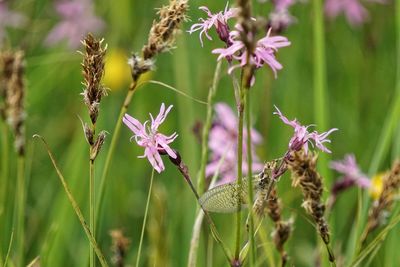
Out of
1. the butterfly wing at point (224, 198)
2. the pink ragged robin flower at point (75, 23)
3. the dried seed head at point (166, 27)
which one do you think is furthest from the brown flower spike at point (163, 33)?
the pink ragged robin flower at point (75, 23)

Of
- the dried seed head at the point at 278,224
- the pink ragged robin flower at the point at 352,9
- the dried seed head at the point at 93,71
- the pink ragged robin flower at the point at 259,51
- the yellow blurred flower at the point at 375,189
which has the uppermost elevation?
the pink ragged robin flower at the point at 352,9

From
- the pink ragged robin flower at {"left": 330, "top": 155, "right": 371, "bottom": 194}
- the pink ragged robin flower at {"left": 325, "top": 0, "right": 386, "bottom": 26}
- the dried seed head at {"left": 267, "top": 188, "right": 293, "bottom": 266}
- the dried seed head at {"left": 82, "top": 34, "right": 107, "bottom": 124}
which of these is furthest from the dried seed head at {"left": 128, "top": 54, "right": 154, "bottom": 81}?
the pink ragged robin flower at {"left": 325, "top": 0, "right": 386, "bottom": 26}

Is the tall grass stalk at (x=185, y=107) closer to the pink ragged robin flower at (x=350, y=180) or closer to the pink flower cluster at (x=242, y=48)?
the pink ragged robin flower at (x=350, y=180)

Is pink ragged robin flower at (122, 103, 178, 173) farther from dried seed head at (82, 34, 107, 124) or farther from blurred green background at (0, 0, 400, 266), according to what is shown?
blurred green background at (0, 0, 400, 266)

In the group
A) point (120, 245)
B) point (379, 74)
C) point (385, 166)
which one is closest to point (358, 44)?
point (379, 74)

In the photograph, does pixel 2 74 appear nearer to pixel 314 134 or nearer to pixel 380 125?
pixel 314 134

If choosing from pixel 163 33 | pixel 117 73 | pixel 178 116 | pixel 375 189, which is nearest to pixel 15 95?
pixel 163 33
